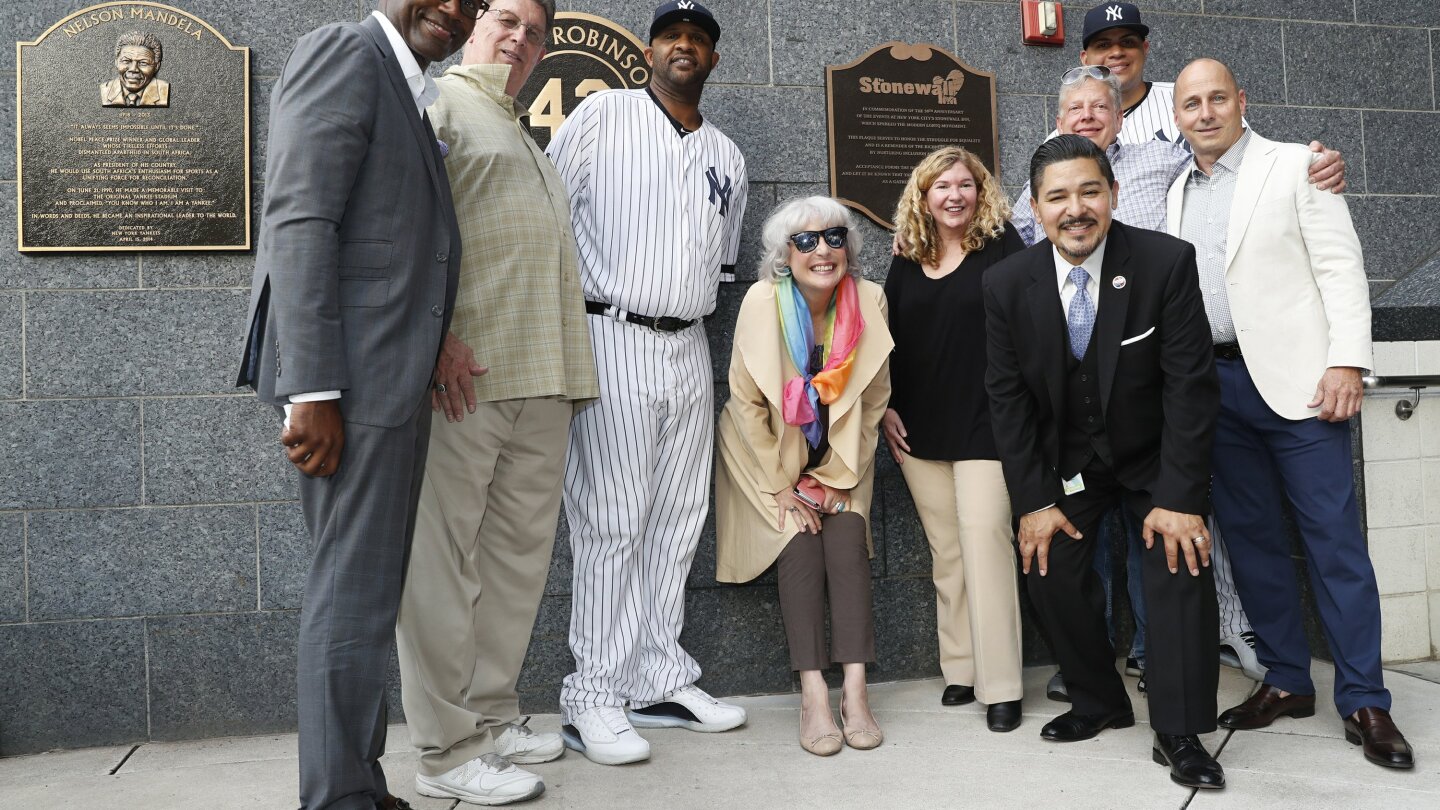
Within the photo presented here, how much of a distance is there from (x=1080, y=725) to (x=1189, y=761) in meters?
0.43

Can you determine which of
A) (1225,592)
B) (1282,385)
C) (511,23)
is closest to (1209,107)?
(1282,385)

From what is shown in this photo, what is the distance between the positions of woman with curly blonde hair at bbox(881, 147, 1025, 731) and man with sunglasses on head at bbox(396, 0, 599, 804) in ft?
3.95

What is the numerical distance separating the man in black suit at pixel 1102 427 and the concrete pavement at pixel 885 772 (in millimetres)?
175

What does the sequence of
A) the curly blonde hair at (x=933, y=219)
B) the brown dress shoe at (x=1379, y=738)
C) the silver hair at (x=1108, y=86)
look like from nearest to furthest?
the brown dress shoe at (x=1379, y=738), the curly blonde hair at (x=933, y=219), the silver hair at (x=1108, y=86)

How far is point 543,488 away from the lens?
3049mm

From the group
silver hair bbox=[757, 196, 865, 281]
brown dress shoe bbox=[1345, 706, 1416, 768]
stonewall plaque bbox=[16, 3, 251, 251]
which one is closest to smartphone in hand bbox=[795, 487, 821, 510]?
silver hair bbox=[757, 196, 865, 281]

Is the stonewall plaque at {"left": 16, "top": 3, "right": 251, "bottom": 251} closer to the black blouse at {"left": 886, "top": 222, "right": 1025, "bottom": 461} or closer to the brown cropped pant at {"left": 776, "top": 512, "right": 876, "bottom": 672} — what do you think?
the brown cropped pant at {"left": 776, "top": 512, "right": 876, "bottom": 672}

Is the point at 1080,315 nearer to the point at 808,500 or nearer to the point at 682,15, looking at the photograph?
the point at 808,500

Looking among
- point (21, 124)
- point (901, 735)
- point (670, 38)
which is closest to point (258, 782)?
point (901, 735)

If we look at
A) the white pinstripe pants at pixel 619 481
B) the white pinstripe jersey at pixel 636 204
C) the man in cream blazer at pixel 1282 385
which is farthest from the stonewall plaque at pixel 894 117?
the white pinstripe pants at pixel 619 481

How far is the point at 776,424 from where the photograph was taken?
3.51 metres

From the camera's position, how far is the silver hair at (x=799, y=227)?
3.47 metres

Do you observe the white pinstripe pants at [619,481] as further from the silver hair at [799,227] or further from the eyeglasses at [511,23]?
the eyeglasses at [511,23]

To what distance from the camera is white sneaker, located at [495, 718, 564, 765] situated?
10.4 feet
